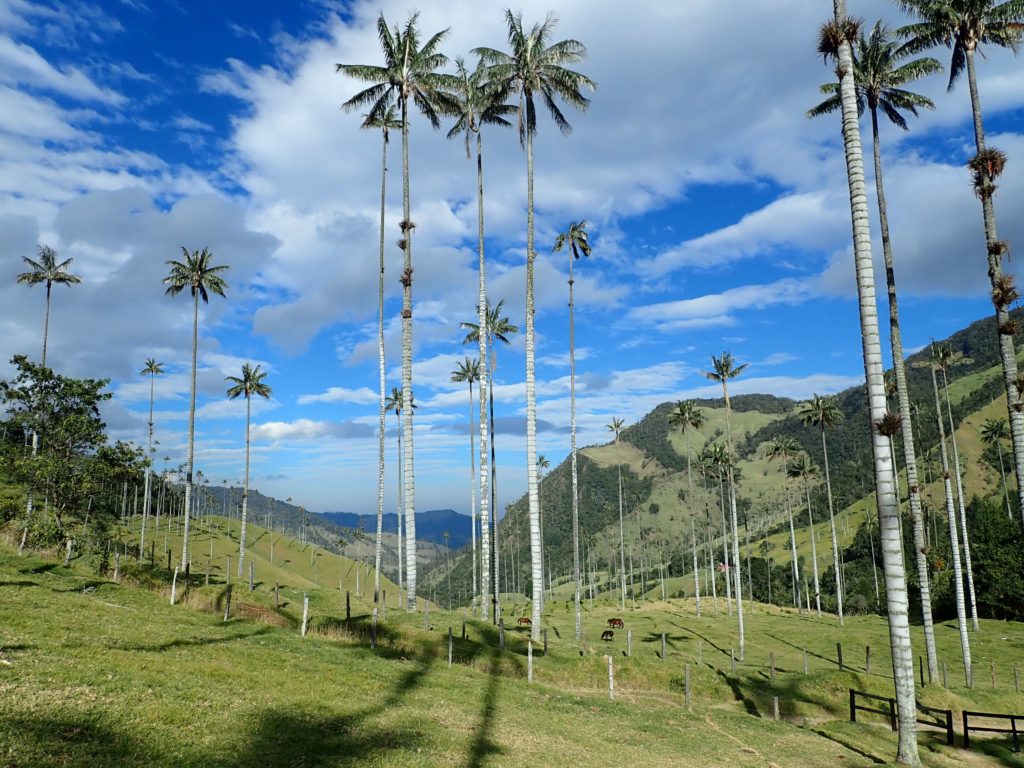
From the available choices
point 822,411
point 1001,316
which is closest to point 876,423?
point 1001,316

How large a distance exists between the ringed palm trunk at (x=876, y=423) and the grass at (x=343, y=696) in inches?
179

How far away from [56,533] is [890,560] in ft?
140

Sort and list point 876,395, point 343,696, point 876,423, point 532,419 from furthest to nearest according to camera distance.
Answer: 1. point 532,419
2. point 343,696
3. point 876,395
4. point 876,423

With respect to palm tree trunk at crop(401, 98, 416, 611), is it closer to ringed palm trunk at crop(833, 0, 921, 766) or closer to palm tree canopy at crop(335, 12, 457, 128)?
palm tree canopy at crop(335, 12, 457, 128)

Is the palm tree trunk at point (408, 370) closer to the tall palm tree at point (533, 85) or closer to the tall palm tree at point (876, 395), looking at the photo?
the tall palm tree at point (533, 85)

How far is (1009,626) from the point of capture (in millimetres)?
66562

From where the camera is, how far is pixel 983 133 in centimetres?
2391

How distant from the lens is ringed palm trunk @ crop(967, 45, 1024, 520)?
22.7m

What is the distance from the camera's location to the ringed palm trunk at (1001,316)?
2266 centimetres

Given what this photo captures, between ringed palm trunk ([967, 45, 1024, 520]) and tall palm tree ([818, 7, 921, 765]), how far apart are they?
9495 mm

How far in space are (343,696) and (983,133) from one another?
3258cm

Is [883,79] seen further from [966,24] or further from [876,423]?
[876,423]

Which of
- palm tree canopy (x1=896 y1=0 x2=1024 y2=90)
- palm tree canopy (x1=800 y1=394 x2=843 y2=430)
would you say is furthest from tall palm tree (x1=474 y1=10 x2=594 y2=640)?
palm tree canopy (x1=800 y1=394 x2=843 y2=430)

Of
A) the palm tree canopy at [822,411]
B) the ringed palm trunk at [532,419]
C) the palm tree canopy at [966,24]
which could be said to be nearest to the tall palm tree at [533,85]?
the ringed palm trunk at [532,419]
